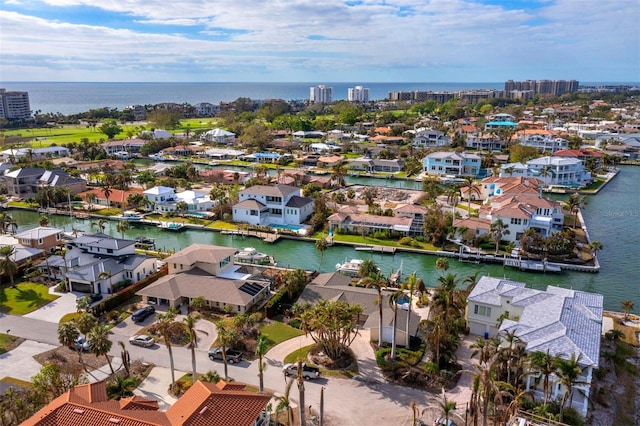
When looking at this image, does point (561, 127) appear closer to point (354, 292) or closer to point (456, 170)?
point (456, 170)

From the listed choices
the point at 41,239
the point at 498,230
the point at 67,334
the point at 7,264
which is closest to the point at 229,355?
the point at 67,334

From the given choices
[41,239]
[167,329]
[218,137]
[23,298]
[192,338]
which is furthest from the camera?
[218,137]

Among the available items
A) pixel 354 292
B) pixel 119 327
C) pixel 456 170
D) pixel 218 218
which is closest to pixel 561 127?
pixel 456 170

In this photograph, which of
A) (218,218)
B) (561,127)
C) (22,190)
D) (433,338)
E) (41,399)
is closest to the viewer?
(41,399)

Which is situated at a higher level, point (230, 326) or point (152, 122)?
point (152, 122)

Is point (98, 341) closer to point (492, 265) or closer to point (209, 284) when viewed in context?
point (209, 284)

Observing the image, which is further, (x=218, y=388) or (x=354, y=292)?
(x=354, y=292)

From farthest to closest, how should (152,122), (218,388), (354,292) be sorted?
(152,122) < (354,292) < (218,388)
